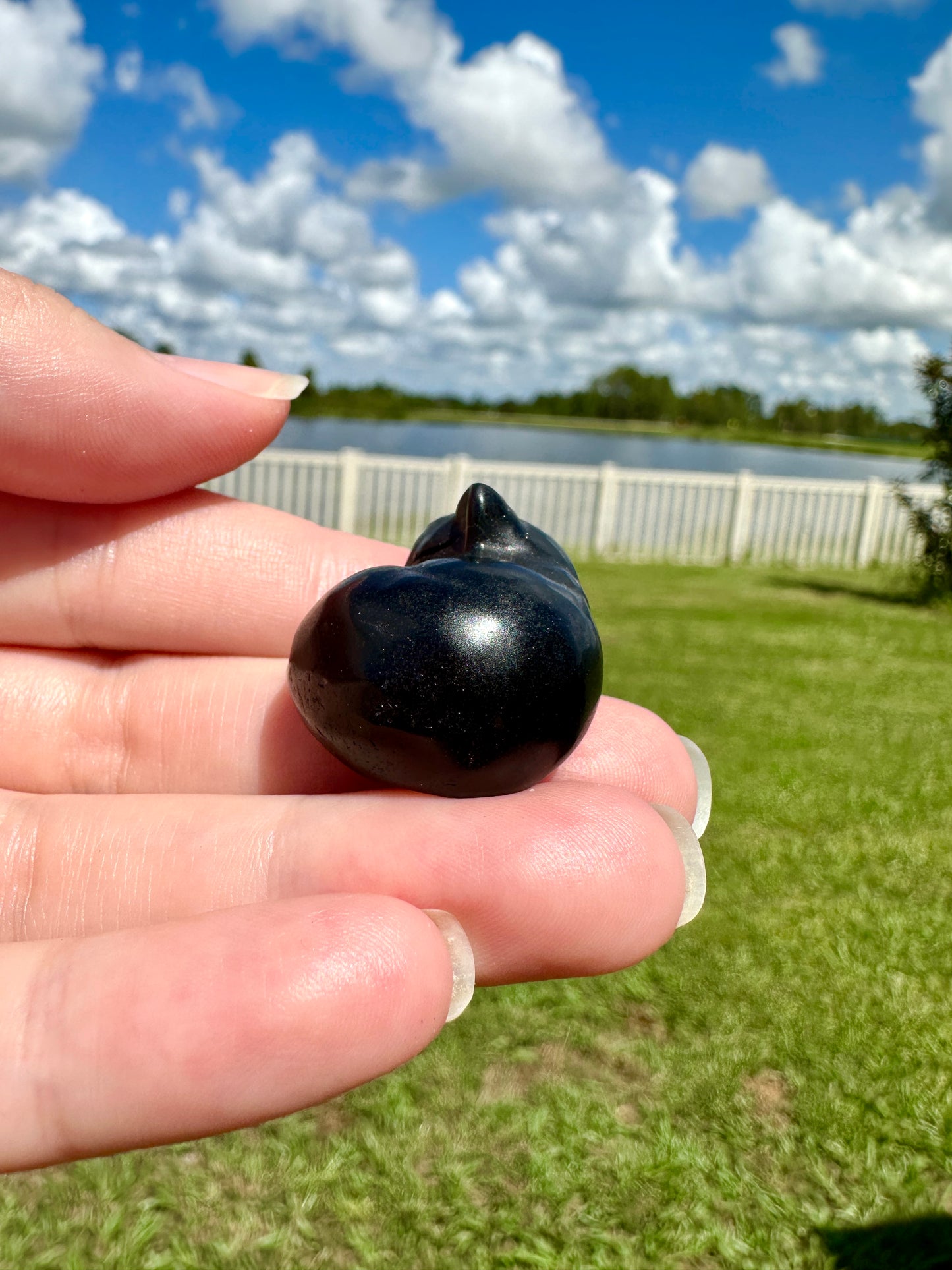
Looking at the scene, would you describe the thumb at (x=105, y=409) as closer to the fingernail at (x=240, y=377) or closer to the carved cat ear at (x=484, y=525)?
the fingernail at (x=240, y=377)

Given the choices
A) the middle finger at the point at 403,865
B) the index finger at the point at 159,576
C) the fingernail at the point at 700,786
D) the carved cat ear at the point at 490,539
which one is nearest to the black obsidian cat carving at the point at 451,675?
the middle finger at the point at 403,865

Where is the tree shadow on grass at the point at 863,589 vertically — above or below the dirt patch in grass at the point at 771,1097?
above

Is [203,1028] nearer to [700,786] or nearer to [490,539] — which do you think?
[490,539]

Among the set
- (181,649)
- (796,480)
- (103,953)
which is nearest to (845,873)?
(181,649)

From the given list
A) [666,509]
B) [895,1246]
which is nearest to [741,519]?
[666,509]

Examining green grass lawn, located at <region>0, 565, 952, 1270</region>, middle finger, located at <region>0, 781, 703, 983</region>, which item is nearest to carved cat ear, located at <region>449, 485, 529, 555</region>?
middle finger, located at <region>0, 781, 703, 983</region>

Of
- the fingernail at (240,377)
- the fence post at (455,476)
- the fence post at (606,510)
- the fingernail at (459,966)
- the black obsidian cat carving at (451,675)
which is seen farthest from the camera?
the fence post at (606,510)
